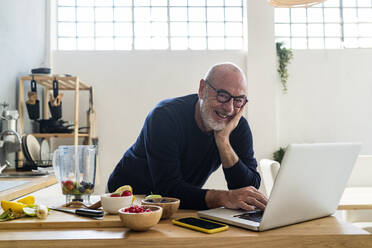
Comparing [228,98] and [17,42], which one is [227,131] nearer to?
[228,98]

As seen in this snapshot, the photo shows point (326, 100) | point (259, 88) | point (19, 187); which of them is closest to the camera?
point (19, 187)

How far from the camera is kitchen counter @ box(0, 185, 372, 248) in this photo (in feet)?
2.83

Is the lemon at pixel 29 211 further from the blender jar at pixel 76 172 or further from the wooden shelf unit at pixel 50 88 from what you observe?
the wooden shelf unit at pixel 50 88

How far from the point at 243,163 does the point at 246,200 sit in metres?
0.48

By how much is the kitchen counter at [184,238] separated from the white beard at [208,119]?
0.69 metres

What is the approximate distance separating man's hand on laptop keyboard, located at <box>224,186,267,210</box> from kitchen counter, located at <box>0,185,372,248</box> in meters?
0.19

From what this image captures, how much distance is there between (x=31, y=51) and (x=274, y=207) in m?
3.69

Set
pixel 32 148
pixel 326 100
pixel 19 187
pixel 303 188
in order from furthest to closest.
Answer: pixel 326 100, pixel 32 148, pixel 19 187, pixel 303 188

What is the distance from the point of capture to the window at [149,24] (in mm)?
4773

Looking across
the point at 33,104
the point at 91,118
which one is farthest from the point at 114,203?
the point at 91,118

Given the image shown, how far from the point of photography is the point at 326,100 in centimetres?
477

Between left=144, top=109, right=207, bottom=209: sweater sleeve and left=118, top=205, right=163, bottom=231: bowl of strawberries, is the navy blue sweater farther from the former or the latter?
left=118, top=205, right=163, bottom=231: bowl of strawberries

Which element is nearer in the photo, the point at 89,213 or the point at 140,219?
the point at 140,219

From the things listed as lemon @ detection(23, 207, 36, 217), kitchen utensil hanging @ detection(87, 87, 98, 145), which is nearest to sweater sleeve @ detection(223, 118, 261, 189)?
lemon @ detection(23, 207, 36, 217)
